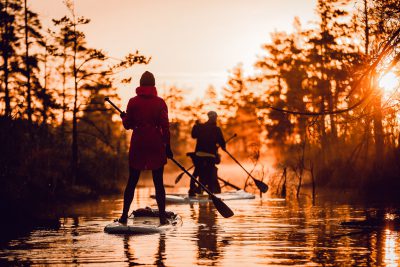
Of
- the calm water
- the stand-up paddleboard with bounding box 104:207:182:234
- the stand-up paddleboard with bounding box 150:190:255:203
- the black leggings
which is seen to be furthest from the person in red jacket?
the stand-up paddleboard with bounding box 150:190:255:203

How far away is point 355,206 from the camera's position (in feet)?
69.5

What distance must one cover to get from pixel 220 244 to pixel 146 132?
8.99ft

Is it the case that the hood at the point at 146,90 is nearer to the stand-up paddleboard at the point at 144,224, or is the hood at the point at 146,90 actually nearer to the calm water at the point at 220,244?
the stand-up paddleboard at the point at 144,224

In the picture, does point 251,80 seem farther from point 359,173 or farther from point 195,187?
point 195,187

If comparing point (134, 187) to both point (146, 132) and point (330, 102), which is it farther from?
point (330, 102)

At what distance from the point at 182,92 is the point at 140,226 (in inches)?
3031

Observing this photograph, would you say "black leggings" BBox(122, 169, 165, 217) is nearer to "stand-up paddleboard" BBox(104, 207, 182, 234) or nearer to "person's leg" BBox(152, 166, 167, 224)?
"person's leg" BBox(152, 166, 167, 224)

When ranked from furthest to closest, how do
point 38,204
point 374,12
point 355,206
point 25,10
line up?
point 25,10, point 38,204, point 355,206, point 374,12

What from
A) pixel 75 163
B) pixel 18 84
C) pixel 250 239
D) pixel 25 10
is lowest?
pixel 250 239

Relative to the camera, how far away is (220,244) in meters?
12.6

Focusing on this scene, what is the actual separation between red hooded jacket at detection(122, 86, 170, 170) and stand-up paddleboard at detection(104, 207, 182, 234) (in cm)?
93

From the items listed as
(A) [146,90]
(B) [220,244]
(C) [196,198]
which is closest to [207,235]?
(B) [220,244]

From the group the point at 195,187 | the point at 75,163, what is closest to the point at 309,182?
the point at 75,163

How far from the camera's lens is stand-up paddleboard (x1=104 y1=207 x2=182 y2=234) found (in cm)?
1399
